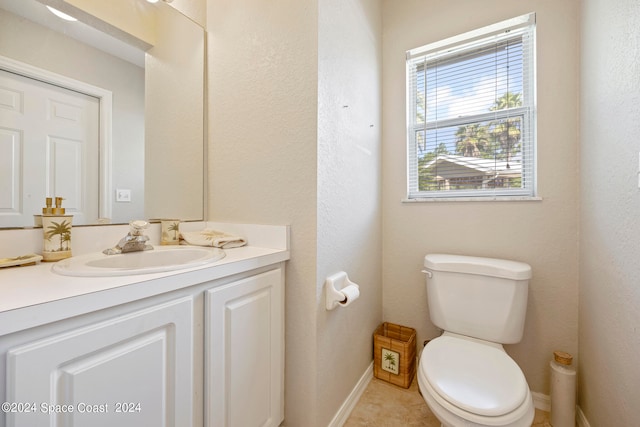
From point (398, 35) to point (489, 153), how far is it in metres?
0.97

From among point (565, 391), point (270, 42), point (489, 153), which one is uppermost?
point (270, 42)

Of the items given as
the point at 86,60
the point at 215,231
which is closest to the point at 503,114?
the point at 215,231

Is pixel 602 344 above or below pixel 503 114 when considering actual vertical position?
below

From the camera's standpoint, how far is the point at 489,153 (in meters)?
1.56

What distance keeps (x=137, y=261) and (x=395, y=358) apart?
1430 millimetres

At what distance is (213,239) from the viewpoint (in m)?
1.23

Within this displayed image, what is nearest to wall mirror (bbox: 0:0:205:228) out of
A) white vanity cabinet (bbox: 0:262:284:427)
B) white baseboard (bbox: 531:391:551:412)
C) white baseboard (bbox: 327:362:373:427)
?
white vanity cabinet (bbox: 0:262:284:427)

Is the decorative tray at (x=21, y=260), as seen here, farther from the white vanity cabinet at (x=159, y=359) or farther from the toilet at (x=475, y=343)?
the toilet at (x=475, y=343)

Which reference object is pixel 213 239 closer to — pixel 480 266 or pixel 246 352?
pixel 246 352

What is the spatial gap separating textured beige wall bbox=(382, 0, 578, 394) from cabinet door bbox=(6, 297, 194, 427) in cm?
136

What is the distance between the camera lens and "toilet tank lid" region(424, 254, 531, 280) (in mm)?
1273

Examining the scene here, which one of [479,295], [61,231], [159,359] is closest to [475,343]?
[479,295]

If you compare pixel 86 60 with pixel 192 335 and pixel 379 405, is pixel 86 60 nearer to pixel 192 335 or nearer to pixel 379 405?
pixel 192 335

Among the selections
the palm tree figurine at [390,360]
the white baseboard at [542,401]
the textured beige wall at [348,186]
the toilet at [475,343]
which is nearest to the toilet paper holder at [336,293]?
the textured beige wall at [348,186]
